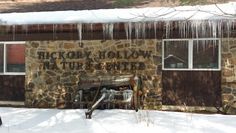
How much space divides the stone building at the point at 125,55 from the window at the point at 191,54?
27 mm

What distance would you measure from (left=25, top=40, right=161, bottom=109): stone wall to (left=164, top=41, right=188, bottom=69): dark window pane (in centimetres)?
25

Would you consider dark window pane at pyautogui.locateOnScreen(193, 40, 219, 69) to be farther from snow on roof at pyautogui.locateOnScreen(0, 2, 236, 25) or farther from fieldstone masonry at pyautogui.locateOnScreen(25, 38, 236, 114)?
snow on roof at pyautogui.locateOnScreen(0, 2, 236, 25)

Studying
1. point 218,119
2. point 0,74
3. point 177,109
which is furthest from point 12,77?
point 218,119

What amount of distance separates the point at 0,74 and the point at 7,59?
20.2 inches

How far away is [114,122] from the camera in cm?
1066

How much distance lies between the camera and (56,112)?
12438 mm

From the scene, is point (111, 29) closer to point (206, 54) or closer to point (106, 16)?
point (106, 16)

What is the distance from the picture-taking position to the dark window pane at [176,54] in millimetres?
12938

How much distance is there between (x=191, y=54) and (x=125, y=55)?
1.87 m

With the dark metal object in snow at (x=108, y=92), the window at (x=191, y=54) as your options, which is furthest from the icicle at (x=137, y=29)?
the dark metal object in snow at (x=108, y=92)

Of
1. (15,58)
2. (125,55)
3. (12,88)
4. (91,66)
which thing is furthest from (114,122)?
(15,58)

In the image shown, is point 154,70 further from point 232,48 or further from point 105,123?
point 105,123

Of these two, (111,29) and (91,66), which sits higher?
(111,29)

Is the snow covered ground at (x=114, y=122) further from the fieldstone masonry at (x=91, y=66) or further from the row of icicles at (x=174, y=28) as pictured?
the row of icicles at (x=174, y=28)
